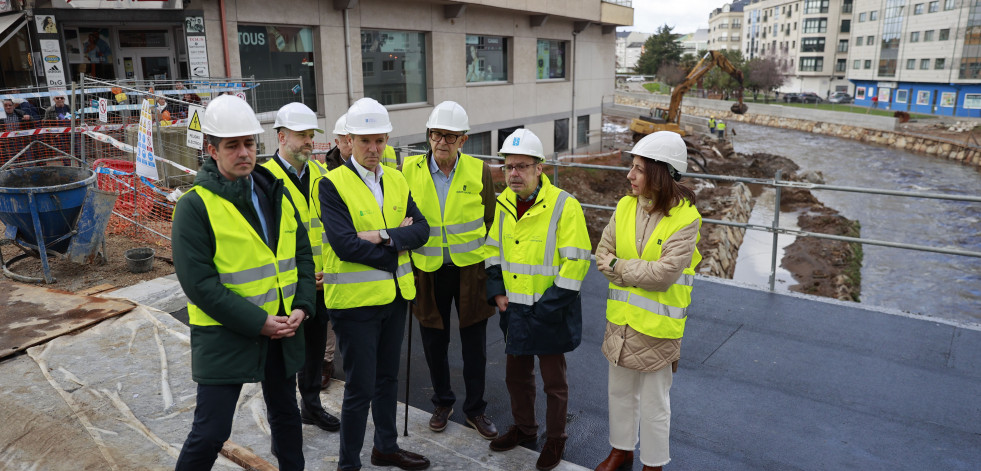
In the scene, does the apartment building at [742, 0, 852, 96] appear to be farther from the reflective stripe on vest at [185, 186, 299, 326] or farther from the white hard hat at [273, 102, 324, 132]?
the reflective stripe on vest at [185, 186, 299, 326]

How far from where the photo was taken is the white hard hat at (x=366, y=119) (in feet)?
11.4

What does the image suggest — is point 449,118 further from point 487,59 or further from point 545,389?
point 487,59

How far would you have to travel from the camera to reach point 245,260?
2.89 m

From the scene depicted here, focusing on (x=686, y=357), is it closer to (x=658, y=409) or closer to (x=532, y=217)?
(x=658, y=409)

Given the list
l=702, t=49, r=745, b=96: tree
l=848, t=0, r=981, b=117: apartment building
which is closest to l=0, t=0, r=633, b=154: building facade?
l=848, t=0, r=981, b=117: apartment building

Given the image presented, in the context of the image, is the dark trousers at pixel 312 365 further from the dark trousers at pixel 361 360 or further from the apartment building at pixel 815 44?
the apartment building at pixel 815 44

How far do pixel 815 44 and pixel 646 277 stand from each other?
92.3 metres

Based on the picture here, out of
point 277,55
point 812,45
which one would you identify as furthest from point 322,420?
point 812,45

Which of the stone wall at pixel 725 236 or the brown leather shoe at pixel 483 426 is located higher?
the brown leather shoe at pixel 483 426

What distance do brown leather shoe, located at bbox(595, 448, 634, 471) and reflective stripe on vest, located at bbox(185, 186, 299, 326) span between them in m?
2.02

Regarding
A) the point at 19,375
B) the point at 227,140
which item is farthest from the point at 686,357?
the point at 19,375

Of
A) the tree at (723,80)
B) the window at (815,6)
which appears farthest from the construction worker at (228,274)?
the window at (815,6)

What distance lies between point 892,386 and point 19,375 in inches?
247

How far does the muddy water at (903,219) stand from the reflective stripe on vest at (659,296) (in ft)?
15.5
